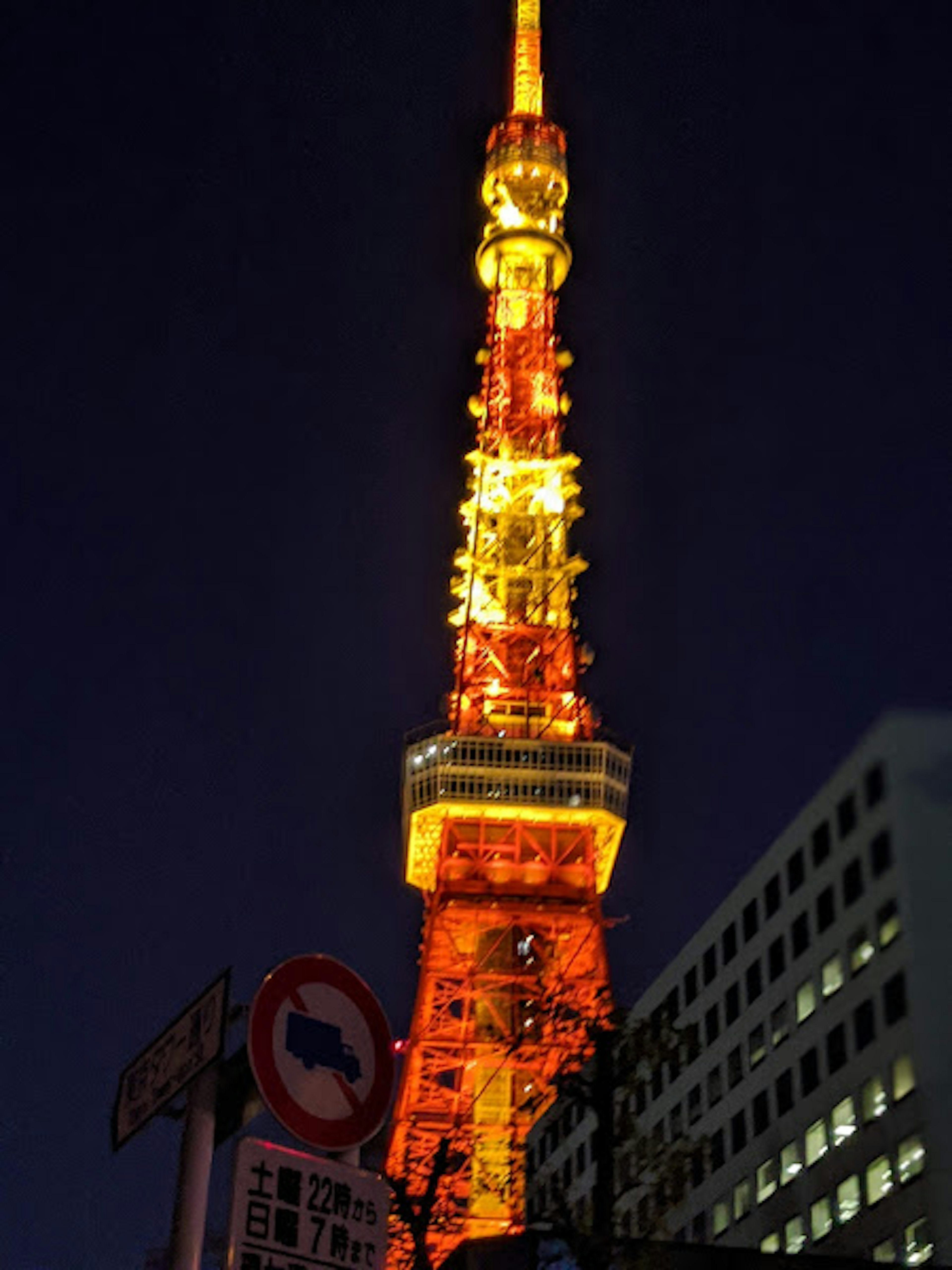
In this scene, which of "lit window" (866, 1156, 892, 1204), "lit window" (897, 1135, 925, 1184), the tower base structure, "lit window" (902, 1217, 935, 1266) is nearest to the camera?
"lit window" (902, 1217, 935, 1266)

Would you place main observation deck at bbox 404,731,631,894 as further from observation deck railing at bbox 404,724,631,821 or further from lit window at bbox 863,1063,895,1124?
lit window at bbox 863,1063,895,1124

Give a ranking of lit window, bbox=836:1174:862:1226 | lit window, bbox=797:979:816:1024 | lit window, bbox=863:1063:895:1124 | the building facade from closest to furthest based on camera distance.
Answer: the building facade < lit window, bbox=863:1063:895:1124 < lit window, bbox=836:1174:862:1226 < lit window, bbox=797:979:816:1024

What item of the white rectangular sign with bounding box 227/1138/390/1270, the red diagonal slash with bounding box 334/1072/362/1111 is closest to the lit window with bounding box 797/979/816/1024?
the white rectangular sign with bounding box 227/1138/390/1270

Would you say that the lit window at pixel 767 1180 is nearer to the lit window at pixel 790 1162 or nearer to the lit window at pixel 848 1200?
the lit window at pixel 790 1162

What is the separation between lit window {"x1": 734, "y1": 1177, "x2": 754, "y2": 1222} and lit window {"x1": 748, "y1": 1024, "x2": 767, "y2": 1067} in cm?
270

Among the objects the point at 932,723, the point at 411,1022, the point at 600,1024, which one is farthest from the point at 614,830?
the point at 600,1024

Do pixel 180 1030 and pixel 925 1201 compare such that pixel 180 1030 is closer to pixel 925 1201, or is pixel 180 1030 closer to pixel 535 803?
pixel 925 1201

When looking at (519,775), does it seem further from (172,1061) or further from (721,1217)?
(172,1061)

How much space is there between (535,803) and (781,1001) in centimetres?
2062

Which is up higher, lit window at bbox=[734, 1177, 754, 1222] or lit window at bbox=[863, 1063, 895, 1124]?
lit window at bbox=[863, 1063, 895, 1124]

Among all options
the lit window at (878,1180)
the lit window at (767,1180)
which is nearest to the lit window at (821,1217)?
the lit window at (878,1180)

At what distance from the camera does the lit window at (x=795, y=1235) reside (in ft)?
124

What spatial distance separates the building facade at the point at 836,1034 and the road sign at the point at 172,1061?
23032mm

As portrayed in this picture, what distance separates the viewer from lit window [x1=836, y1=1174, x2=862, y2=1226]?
35.9m
